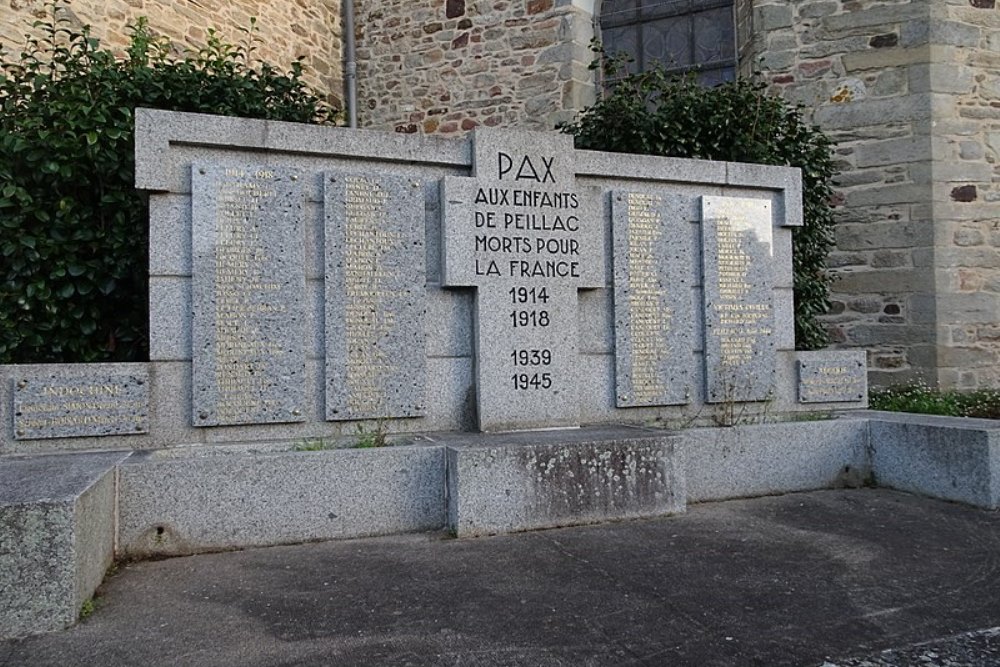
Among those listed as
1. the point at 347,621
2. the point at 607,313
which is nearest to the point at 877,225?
the point at 607,313

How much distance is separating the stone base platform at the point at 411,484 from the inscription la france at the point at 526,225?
3.55 feet

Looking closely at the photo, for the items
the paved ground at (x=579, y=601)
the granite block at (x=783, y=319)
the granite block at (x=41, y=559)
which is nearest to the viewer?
the paved ground at (x=579, y=601)

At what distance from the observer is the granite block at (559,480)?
3799mm

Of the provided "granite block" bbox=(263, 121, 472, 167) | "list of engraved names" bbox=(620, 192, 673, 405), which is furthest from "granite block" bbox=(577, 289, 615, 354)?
"granite block" bbox=(263, 121, 472, 167)

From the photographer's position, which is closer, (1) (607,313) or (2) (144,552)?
(2) (144,552)

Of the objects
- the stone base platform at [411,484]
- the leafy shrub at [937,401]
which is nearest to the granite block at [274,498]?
the stone base platform at [411,484]

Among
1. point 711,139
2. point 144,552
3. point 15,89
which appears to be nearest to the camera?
point 144,552

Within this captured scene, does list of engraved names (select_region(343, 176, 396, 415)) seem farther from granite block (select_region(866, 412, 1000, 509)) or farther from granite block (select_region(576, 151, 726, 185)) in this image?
granite block (select_region(866, 412, 1000, 509))

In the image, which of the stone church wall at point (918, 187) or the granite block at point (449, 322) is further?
the stone church wall at point (918, 187)

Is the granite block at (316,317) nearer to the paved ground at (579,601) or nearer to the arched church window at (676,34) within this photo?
the paved ground at (579,601)

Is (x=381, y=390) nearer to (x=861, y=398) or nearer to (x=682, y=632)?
(x=682, y=632)

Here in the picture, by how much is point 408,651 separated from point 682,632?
959 millimetres

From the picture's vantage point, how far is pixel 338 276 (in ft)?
14.5

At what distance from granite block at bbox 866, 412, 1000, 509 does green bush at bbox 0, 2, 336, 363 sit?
16.3 feet
